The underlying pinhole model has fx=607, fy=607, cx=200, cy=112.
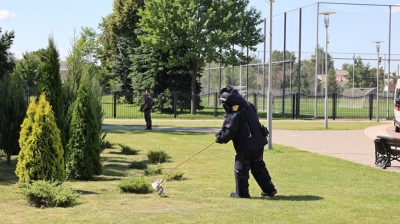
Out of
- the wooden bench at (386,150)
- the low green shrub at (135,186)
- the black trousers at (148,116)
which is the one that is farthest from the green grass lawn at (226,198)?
the black trousers at (148,116)

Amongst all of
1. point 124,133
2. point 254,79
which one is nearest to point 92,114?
point 124,133

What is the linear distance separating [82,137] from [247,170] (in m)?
3.68

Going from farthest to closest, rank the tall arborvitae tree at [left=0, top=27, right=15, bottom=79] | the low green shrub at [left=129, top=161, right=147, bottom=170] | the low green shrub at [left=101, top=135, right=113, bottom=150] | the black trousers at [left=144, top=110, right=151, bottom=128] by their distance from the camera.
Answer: the black trousers at [left=144, top=110, right=151, bottom=128], the tall arborvitae tree at [left=0, top=27, right=15, bottom=79], the low green shrub at [left=101, top=135, right=113, bottom=150], the low green shrub at [left=129, top=161, right=147, bottom=170]

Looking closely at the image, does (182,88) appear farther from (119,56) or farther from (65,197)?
(65,197)

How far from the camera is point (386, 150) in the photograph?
14266 mm

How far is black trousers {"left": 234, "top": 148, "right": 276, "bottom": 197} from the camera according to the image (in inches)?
372

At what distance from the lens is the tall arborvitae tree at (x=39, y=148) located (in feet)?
31.5

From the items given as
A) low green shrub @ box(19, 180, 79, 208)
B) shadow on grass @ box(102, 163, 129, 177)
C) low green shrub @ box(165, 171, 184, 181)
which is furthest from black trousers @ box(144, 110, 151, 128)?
low green shrub @ box(19, 180, 79, 208)

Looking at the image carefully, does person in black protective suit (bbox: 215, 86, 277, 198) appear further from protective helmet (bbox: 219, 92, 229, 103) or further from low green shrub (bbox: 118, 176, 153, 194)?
low green shrub (bbox: 118, 176, 153, 194)

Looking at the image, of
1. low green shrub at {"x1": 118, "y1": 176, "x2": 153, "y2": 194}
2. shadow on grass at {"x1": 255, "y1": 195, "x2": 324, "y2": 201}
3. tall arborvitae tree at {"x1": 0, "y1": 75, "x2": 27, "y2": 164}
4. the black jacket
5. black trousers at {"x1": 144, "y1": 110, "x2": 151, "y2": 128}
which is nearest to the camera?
the black jacket

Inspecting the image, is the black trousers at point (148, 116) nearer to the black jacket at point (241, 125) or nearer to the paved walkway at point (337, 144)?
the paved walkway at point (337, 144)

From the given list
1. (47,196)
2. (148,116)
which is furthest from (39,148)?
(148,116)

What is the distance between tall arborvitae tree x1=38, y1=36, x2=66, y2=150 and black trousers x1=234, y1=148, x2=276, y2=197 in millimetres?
3798

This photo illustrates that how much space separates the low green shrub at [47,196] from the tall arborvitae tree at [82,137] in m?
2.83
